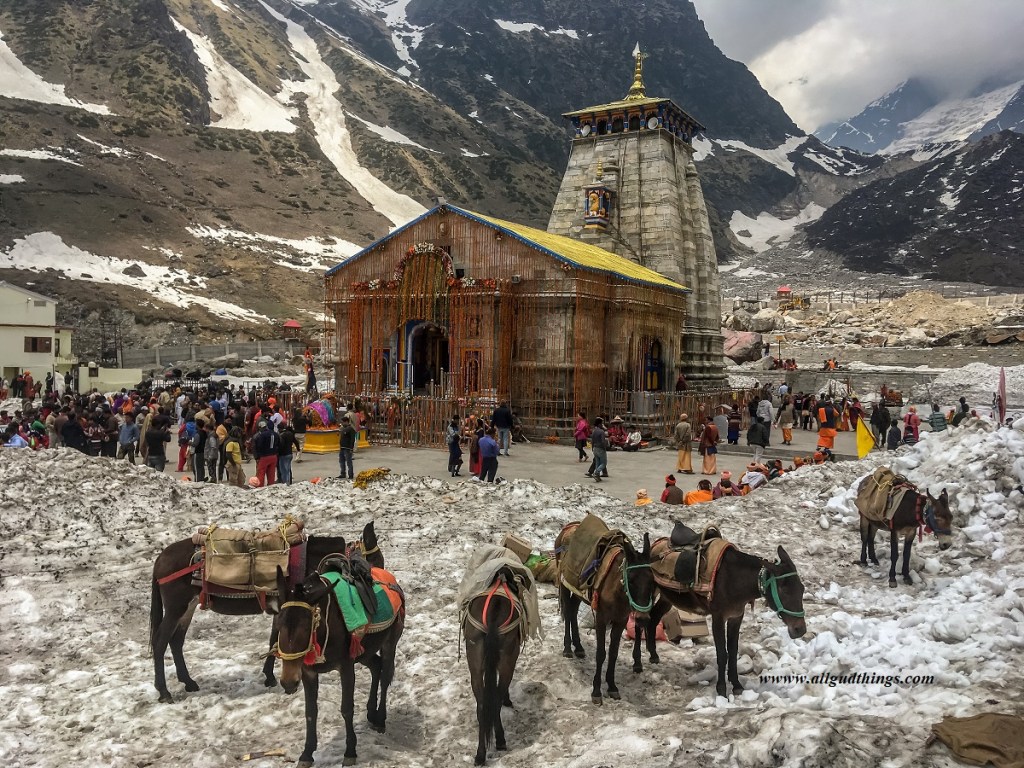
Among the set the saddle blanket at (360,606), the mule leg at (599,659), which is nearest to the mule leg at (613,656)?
the mule leg at (599,659)

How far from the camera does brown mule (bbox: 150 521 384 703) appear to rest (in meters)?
6.95

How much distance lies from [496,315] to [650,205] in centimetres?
1272

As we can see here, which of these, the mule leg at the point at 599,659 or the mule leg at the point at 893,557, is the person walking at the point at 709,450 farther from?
the mule leg at the point at 599,659

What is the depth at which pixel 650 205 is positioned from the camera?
33.6 meters

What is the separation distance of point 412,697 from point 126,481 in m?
8.79

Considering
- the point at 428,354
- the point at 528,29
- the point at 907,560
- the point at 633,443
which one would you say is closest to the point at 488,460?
the point at 907,560

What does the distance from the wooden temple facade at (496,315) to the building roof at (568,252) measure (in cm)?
8

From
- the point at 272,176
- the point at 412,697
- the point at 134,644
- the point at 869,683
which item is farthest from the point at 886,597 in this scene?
the point at 272,176

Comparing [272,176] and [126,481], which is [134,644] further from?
[272,176]

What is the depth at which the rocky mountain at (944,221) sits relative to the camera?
93.1 metres

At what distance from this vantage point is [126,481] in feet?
44.4

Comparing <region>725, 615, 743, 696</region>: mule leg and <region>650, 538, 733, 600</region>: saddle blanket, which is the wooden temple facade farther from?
<region>725, 615, 743, 696</region>: mule leg

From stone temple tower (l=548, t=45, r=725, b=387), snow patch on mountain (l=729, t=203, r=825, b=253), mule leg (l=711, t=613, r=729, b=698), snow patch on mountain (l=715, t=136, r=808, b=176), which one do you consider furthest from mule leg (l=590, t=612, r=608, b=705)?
snow patch on mountain (l=715, t=136, r=808, b=176)

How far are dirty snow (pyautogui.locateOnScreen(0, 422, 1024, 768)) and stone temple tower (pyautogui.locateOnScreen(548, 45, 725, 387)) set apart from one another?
69.4 feet
